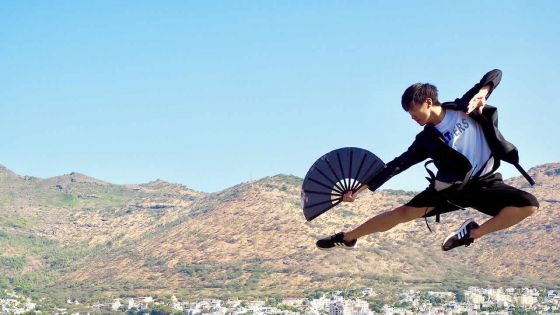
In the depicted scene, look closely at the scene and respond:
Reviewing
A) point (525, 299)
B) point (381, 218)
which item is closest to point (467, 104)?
point (381, 218)

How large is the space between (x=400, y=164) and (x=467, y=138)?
0.75 m

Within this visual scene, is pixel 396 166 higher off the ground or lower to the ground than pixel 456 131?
lower

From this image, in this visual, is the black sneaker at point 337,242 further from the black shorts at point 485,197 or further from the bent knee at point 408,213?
the black shorts at point 485,197

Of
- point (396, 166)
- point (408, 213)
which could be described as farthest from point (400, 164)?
point (408, 213)

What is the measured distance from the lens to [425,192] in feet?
22.2

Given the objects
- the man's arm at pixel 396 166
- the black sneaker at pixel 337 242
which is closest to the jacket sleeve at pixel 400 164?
the man's arm at pixel 396 166

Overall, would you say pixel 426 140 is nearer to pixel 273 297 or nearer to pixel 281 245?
pixel 273 297

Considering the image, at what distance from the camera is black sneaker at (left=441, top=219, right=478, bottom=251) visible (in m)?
6.40

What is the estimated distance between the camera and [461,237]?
641 cm

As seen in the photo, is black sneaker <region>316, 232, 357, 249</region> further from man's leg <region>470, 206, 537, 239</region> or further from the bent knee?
man's leg <region>470, 206, 537, 239</region>

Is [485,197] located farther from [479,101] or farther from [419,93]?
[419,93]

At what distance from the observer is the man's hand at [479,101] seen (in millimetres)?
6523

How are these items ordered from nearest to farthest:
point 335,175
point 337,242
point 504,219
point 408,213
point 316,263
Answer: point 504,219 → point 408,213 → point 335,175 → point 337,242 → point 316,263

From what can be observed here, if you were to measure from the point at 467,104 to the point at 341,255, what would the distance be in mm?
170938
